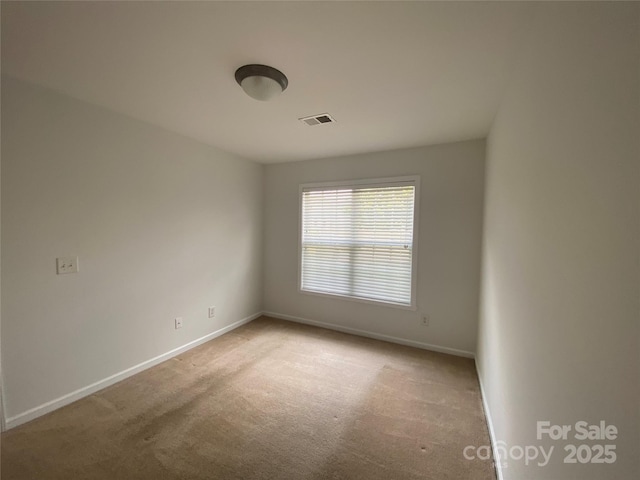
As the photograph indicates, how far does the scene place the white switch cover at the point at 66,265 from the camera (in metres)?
1.98

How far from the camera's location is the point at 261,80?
163 centimetres

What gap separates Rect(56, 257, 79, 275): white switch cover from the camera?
1.98 m

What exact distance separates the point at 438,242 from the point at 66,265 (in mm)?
3446

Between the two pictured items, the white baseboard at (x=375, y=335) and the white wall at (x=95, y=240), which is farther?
the white baseboard at (x=375, y=335)

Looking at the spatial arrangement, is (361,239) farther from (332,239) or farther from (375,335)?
(375,335)

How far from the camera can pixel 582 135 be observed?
75 cm

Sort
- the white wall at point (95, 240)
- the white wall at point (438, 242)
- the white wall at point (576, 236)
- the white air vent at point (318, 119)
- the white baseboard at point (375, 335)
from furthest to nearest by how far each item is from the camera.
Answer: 1. the white baseboard at point (375, 335)
2. the white wall at point (438, 242)
3. the white air vent at point (318, 119)
4. the white wall at point (95, 240)
5. the white wall at point (576, 236)

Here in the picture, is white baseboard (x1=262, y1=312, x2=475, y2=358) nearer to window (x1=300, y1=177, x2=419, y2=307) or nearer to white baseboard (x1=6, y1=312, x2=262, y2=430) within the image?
window (x1=300, y1=177, x2=419, y2=307)

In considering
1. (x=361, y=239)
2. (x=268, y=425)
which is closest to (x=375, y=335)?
(x=361, y=239)

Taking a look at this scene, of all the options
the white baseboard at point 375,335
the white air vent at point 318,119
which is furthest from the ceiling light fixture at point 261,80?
the white baseboard at point 375,335

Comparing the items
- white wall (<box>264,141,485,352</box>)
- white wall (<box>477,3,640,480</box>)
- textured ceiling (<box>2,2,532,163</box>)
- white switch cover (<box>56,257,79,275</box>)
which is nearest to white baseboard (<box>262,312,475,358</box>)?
white wall (<box>264,141,485,352</box>)

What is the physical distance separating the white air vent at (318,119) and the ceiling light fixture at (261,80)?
56cm

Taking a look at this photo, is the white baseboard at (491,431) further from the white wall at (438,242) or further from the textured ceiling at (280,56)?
the textured ceiling at (280,56)

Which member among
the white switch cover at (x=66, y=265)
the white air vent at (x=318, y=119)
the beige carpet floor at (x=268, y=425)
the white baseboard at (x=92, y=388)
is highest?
the white air vent at (x=318, y=119)
